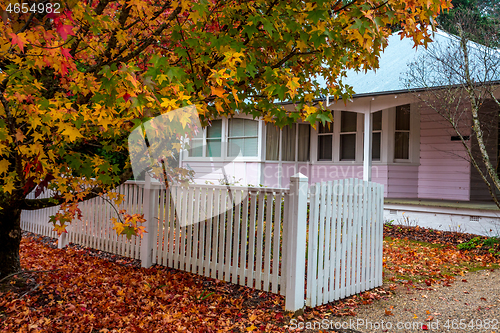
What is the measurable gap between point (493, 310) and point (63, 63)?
5.01 meters

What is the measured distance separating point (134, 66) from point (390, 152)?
9.17m

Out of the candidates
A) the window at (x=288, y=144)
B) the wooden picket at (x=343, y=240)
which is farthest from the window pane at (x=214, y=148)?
the wooden picket at (x=343, y=240)

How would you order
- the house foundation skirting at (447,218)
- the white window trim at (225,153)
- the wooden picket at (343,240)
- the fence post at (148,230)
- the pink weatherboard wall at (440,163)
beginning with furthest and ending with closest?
the white window trim at (225,153) → the pink weatherboard wall at (440,163) → the house foundation skirting at (447,218) → the fence post at (148,230) → the wooden picket at (343,240)

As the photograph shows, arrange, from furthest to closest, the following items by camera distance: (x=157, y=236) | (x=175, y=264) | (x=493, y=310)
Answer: (x=157, y=236) → (x=175, y=264) → (x=493, y=310)

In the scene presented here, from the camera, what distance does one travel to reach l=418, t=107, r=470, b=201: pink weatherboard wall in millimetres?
10453

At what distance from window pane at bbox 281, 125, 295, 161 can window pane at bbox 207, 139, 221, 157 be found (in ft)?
8.71

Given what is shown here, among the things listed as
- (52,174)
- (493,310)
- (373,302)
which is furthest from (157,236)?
(493,310)

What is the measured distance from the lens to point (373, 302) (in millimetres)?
4707

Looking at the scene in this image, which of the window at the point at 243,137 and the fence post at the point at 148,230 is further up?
the window at the point at 243,137

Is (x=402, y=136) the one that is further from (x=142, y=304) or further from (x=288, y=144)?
(x=142, y=304)

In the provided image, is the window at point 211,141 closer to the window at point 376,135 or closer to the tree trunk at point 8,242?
the window at point 376,135

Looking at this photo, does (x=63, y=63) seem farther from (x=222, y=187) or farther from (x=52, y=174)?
(x=222, y=187)

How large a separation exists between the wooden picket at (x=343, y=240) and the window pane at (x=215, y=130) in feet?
32.9

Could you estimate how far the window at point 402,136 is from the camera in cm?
1127
